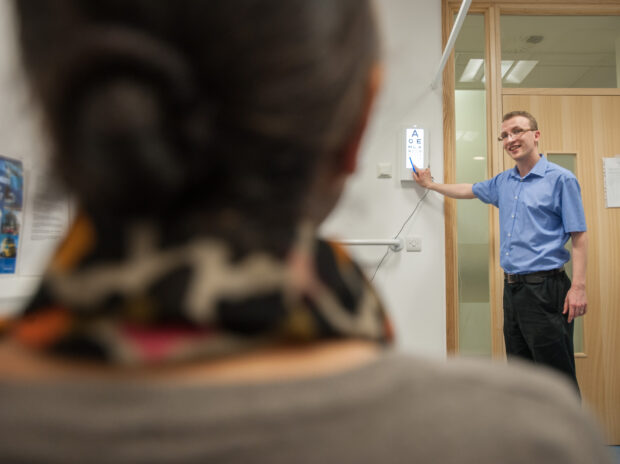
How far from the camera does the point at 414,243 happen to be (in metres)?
2.18

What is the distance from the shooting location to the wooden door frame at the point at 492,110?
7.27 feet

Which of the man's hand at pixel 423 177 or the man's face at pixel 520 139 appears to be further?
the man's hand at pixel 423 177

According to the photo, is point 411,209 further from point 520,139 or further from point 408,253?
point 520,139

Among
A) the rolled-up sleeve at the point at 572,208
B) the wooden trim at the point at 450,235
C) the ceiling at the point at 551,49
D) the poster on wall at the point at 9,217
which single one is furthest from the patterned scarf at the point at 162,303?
the ceiling at the point at 551,49

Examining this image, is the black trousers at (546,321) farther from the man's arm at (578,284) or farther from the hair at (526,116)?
the hair at (526,116)

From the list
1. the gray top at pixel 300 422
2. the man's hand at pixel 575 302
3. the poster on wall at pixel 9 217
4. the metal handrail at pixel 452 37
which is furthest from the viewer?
the man's hand at pixel 575 302

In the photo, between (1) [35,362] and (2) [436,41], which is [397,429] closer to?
(1) [35,362]

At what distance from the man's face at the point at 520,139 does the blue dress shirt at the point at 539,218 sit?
0.07 m

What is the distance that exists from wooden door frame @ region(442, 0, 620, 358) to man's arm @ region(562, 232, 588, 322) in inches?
14.4

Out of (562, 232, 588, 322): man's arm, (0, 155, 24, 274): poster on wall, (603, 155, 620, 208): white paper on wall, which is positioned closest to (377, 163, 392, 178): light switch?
(562, 232, 588, 322): man's arm

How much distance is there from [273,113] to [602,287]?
8.04ft

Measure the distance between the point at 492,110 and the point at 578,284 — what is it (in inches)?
36.1

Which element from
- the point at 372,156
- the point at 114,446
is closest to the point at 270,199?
the point at 114,446

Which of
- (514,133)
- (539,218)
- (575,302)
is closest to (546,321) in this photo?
(575,302)
